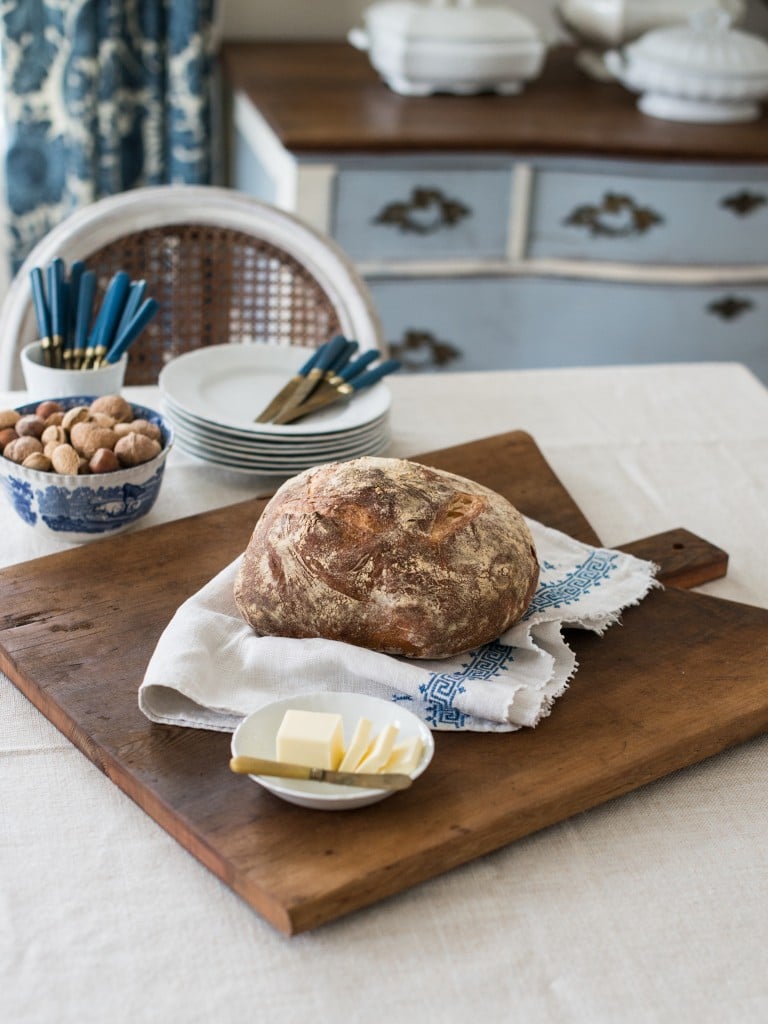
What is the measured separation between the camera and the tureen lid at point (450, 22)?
2.31m

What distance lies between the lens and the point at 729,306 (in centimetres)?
243

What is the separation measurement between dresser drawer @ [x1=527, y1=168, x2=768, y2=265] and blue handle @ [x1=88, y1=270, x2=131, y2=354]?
1.28 m

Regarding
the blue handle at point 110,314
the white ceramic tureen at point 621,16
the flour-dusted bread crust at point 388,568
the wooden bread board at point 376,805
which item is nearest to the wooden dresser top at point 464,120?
the white ceramic tureen at point 621,16

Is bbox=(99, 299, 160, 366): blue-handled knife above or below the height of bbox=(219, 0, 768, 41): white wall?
above

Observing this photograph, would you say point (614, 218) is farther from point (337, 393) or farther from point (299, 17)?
point (337, 393)

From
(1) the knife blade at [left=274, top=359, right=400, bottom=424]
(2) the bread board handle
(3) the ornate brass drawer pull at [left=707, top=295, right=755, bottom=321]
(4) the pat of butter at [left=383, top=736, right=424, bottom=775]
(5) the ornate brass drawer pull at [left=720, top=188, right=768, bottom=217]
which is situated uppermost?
(4) the pat of butter at [left=383, top=736, right=424, bottom=775]

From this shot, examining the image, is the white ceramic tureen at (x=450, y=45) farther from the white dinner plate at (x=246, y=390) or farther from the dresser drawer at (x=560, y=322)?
the white dinner plate at (x=246, y=390)

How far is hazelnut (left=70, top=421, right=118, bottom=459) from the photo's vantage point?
3.35ft

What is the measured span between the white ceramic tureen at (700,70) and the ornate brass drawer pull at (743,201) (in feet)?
0.61

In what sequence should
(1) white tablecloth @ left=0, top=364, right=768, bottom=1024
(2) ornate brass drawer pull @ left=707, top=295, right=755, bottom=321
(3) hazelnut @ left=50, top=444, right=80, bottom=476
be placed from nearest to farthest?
1. (1) white tablecloth @ left=0, top=364, right=768, bottom=1024
2. (3) hazelnut @ left=50, top=444, right=80, bottom=476
3. (2) ornate brass drawer pull @ left=707, top=295, right=755, bottom=321

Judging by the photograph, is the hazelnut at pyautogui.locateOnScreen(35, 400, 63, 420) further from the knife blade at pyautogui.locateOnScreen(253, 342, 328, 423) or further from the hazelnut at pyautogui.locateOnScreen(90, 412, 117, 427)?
the knife blade at pyautogui.locateOnScreen(253, 342, 328, 423)

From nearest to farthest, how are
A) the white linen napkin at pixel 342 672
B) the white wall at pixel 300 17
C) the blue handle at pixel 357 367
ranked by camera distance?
the white linen napkin at pixel 342 672 < the blue handle at pixel 357 367 < the white wall at pixel 300 17

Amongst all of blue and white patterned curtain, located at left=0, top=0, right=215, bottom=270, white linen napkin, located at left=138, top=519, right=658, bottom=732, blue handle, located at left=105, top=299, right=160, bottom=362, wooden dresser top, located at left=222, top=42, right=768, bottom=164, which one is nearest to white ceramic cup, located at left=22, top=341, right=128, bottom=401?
blue handle, located at left=105, top=299, right=160, bottom=362

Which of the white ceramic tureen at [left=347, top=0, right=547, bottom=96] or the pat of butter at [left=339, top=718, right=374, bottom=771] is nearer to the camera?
the pat of butter at [left=339, top=718, right=374, bottom=771]
